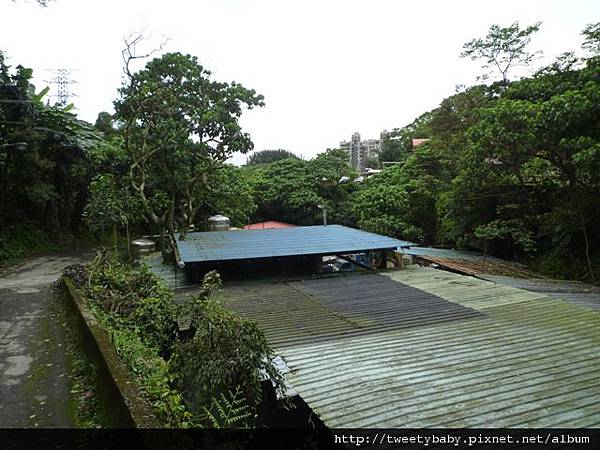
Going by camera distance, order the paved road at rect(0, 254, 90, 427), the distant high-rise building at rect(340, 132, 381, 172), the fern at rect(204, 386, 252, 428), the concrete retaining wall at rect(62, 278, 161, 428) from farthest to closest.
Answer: the distant high-rise building at rect(340, 132, 381, 172)
the paved road at rect(0, 254, 90, 427)
the concrete retaining wall at rect(62, 278, 161, 428)
the fern at rect(204, 386, 252, 428)

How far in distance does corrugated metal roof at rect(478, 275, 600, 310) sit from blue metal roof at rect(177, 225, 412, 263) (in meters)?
3.15

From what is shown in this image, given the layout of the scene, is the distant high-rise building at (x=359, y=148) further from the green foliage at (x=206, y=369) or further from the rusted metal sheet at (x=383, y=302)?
the green foliage at (x=206, y=369)

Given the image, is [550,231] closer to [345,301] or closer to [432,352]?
[345,301]

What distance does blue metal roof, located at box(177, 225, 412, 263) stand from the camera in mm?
11383

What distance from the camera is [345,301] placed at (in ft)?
30.4

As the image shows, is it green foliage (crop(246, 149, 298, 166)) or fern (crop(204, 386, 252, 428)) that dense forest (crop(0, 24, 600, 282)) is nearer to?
fern (crop(204, 386, 252, 428))

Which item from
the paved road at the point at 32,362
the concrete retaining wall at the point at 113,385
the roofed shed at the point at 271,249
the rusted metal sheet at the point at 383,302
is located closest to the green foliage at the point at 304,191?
the roofed shed at the point at 271,249

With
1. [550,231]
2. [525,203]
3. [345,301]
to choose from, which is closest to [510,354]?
[345,301]

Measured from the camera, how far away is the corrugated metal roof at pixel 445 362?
181 inches

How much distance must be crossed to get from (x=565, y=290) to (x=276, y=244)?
8.23 meters

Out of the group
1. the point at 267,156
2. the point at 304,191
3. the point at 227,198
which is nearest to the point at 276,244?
the point at 227,198

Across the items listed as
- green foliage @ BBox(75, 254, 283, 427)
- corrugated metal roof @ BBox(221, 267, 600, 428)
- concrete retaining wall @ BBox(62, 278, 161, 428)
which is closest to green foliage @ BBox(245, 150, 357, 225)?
corrugated metal roof @ BBox(221, 267, 600, 428)

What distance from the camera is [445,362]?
5871 mm

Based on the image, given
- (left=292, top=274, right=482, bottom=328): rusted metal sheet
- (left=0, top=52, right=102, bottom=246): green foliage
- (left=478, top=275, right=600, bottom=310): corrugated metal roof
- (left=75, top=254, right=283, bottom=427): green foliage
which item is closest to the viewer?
(left=75, top=254, right=283, bottom=427): green foliage
